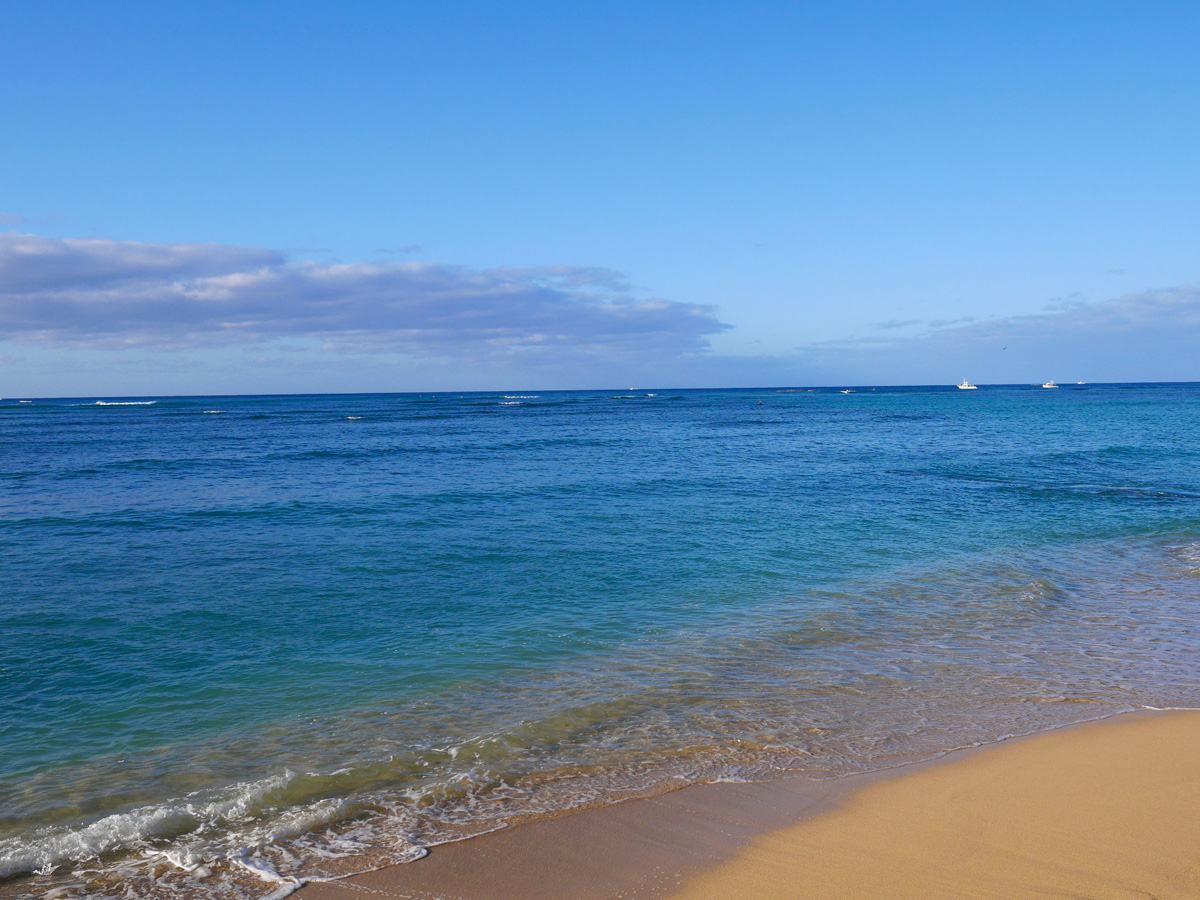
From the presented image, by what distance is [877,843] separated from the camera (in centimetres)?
515

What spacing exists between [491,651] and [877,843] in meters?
5.54

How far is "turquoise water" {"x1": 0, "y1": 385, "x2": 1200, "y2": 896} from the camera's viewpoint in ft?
19.3

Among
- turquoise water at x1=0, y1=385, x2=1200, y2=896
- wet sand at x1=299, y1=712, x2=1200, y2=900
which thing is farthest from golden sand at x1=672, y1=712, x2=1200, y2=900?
turquoise water at x1=0, y1=385, x2=1200, y2=896

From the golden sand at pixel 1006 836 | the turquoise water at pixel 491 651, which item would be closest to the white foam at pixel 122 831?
the turquoise water at pixel 491 651

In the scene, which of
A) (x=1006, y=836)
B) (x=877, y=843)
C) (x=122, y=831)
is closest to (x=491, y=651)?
(x=122, y=831)

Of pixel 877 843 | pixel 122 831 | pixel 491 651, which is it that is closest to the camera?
pixel 877 843

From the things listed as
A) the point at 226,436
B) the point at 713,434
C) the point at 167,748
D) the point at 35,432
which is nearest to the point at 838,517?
the point at 167,748

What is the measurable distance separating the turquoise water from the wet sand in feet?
1.30

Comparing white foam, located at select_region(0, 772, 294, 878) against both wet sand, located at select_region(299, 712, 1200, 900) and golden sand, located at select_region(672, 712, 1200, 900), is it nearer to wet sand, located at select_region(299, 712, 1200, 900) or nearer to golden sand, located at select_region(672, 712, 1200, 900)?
wet sand, located at select_region(299, 712, 1200, 900)

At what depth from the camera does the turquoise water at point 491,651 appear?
5.87 metres

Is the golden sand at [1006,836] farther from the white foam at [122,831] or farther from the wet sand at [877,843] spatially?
the white foam at [122,831]

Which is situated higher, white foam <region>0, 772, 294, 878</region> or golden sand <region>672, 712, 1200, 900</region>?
golden sand <region>672, 712, 1200, 900</region>

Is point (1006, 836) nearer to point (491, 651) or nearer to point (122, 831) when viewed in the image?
point (491, 651)

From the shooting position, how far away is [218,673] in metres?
8.78
